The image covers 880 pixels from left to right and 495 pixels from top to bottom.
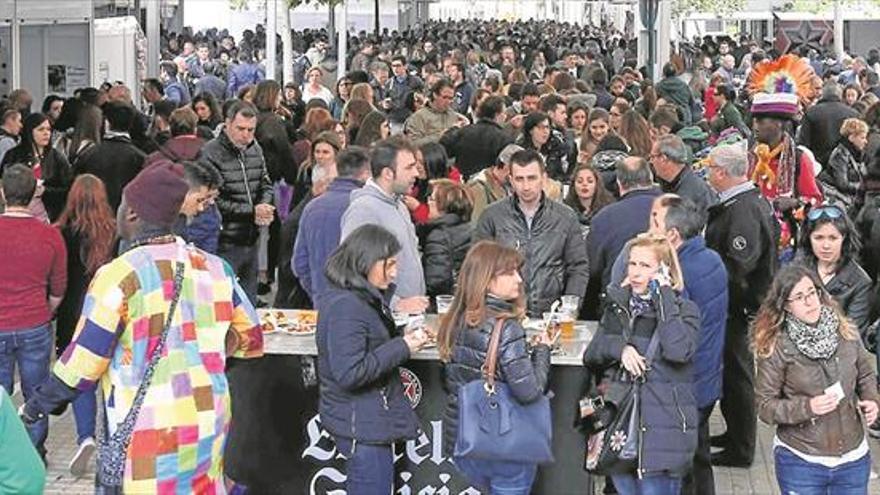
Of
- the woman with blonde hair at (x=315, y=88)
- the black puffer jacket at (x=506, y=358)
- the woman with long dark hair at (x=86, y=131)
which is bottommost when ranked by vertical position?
the black puffer jacket at (x=506, y=358)

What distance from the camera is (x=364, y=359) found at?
7.03 m

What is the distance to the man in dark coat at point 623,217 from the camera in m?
8.91

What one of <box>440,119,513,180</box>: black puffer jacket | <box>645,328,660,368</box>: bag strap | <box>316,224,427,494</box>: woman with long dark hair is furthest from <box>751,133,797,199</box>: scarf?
<box>316,224,427,494</box>: woman with long dark hair

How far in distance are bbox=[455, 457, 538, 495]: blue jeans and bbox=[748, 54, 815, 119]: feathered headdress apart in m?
4.78

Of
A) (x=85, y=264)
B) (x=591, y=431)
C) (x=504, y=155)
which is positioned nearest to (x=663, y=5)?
(x=504, y=155)

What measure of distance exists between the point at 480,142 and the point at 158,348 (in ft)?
24.6

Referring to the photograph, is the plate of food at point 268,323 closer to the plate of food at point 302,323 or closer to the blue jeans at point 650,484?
the plate of food at point 302,323

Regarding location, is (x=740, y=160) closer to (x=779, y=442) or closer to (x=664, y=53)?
(x=779, y=442)

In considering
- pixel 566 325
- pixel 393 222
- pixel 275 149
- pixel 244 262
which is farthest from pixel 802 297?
pixel 275 149

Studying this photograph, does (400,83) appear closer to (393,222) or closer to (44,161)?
(44,161)

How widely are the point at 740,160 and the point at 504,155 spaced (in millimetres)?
1932

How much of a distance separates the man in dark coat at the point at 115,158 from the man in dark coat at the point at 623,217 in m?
3.89

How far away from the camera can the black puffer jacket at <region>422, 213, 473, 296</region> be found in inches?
372

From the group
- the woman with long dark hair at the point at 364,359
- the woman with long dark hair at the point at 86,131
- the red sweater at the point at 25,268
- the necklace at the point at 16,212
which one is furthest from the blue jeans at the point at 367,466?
the woman with long dark hair at the point at 86,131
